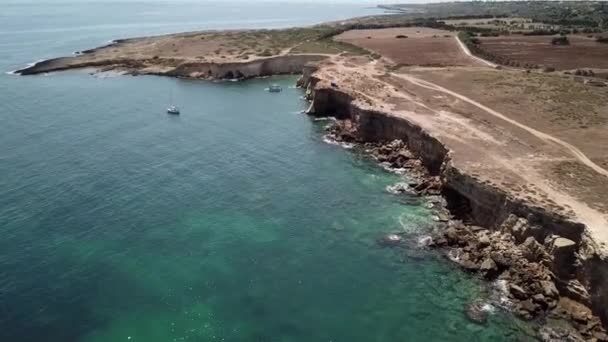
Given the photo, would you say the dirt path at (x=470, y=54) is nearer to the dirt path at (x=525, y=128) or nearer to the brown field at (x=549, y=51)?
the brown field at (x=549, y=51)

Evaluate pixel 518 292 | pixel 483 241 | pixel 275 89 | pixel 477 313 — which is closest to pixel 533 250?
pixel 483 241

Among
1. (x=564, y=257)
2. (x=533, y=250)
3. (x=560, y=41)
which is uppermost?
(x=560, y=41)

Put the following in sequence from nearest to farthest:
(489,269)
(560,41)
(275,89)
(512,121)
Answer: (489,269)
(512,121)
(275,89)
(560,41)

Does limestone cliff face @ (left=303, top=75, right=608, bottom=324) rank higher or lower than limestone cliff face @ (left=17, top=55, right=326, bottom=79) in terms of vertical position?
lower

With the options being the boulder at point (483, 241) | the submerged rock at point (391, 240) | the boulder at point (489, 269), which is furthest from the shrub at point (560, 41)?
the boulder at point (489, 269)

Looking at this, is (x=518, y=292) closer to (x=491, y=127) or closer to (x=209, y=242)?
(x=209, y=242)

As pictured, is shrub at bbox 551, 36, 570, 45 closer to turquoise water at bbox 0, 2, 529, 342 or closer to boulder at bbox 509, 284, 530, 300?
turquoise water at bbox 0, 2, 529, 342

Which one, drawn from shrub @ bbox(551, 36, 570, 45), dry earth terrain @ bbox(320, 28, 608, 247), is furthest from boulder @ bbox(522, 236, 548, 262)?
shrub @ bbox(551, 36, 570, 45)
